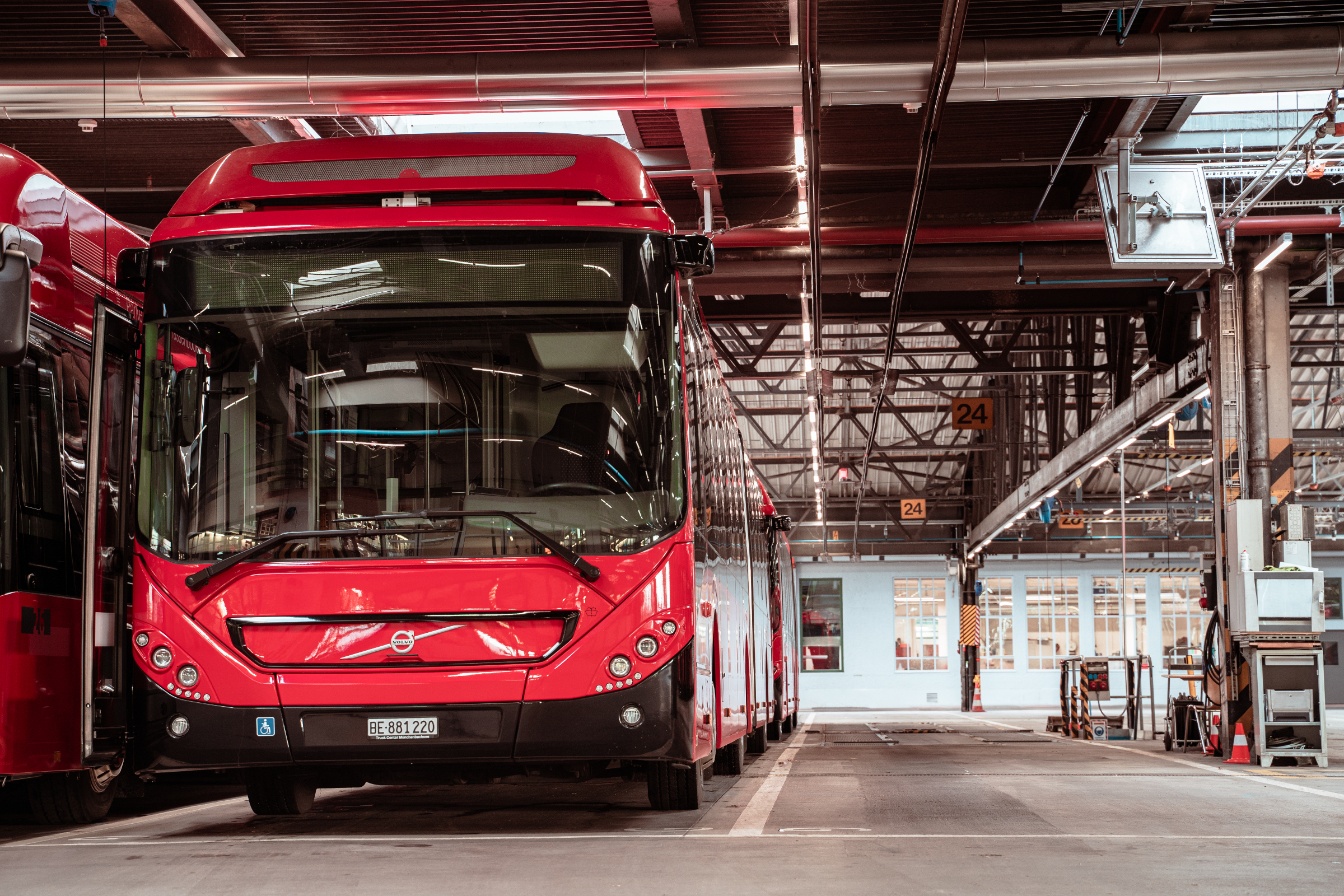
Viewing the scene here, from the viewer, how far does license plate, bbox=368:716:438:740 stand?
678cm

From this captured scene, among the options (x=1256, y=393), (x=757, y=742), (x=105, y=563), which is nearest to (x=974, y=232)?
(x=1256, y=393)

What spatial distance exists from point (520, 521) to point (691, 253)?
1744 millimetres

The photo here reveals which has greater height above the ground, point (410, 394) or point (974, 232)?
point (974, 232)

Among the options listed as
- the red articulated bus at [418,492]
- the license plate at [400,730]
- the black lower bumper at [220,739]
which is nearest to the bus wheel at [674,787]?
the red articulated bus at [418,492]

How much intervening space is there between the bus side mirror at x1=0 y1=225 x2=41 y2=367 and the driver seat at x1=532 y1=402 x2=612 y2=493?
8.05 feet

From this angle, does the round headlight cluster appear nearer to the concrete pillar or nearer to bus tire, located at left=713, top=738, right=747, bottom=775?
bus tire, located at left=713, top=738, right=747, bottom=775

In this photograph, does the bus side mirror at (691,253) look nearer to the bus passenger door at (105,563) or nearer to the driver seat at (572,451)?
the driver seat at (572,451)

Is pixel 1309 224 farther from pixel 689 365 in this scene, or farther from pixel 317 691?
pixel 317 691

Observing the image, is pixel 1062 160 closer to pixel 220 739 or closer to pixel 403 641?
pixel 403 641

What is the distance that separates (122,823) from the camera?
895 centimetres

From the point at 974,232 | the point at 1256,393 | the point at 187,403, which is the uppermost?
the point at 974,232

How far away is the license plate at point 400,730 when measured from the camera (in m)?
6.78

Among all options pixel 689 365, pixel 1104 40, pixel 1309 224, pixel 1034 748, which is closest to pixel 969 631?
pixel 1034 748

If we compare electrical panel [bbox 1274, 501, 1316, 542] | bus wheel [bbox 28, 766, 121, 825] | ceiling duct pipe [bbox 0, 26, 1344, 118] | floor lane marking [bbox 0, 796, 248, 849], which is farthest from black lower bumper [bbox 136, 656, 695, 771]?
electrical panel [bbox 1274, 501, 1316, 542]
